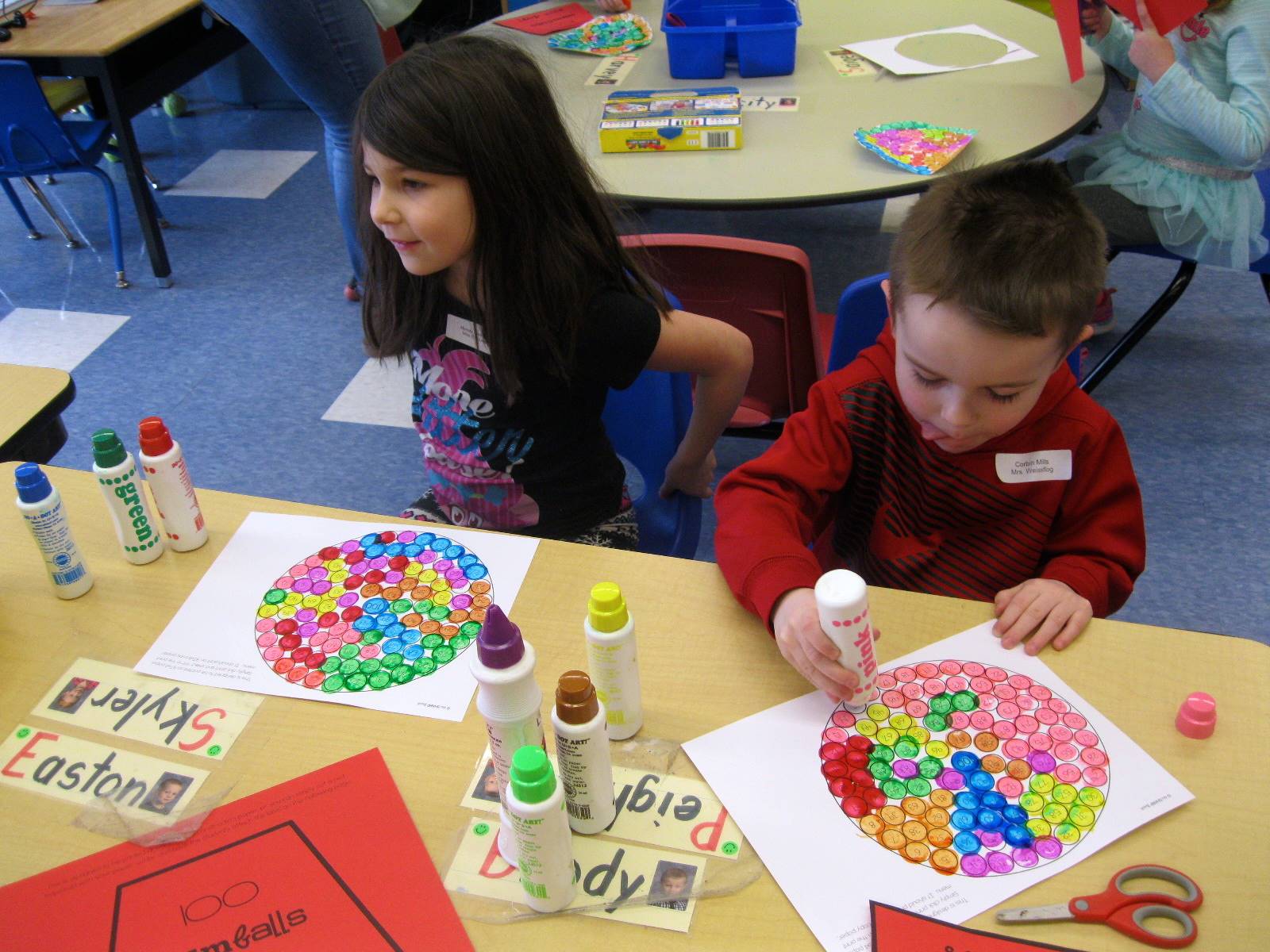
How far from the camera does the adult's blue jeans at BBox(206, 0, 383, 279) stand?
215 cm

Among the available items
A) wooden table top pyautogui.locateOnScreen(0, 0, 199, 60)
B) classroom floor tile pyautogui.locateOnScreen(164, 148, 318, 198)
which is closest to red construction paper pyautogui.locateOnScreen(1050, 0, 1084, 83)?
wooden table top pyautogui.locateOnScreen(0, 0, 199, 60)

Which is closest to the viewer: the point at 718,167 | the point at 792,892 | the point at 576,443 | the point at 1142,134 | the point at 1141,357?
the point at 792,892

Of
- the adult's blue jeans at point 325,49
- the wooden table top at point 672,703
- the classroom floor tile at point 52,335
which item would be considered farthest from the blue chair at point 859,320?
the classroom floor tile at point 52,335

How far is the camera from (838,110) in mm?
1901

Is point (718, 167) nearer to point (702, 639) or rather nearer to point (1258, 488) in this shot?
point (702, 639)

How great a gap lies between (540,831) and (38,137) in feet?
8.92

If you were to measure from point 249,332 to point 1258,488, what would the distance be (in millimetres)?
2430

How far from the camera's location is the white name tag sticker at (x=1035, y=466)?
1.04m

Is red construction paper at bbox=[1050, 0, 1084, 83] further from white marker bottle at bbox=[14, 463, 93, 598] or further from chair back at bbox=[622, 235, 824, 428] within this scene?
white marker bottle at bbox=[14, 463, 93, 598]

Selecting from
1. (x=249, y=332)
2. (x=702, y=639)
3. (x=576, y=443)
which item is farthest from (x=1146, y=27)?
(x=249, y=332)

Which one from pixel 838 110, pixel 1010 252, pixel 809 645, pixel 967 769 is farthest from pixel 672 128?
pixel 967 769

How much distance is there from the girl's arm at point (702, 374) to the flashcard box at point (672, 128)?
60 cm

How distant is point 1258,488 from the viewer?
81.9 inches

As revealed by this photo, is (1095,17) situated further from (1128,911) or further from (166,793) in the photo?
(166,793)
